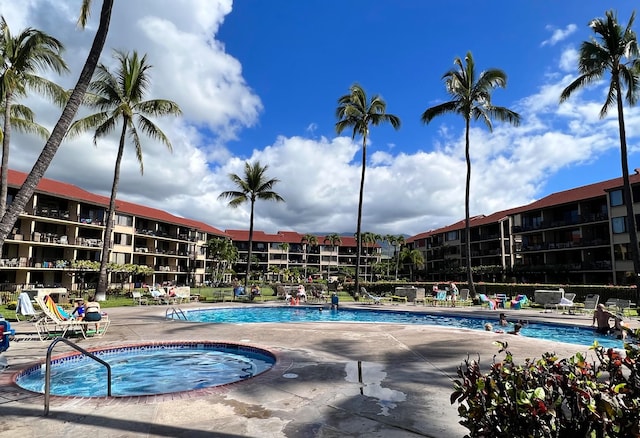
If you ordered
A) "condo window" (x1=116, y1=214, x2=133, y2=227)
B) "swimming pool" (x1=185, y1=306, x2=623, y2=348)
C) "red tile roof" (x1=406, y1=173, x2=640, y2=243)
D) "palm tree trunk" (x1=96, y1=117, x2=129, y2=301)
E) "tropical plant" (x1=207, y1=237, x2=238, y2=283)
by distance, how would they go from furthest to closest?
"tropical plant" (x1=207, y1=237, x2=238, y2=283) < "condo window" (x1=116, y1=214, x2=133, y2=227) < "red tile roof" (x1=406, y1=173, x2=640, y2=243) < "palm tree trunk" (x1=96, y1=117, x2=129, y2=301) < "swimming pool" (x1=185, y1=306, x2=623, y2=348)

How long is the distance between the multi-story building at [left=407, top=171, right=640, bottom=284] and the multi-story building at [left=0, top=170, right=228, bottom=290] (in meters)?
44.6

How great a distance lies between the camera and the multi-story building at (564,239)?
40594 millimetres

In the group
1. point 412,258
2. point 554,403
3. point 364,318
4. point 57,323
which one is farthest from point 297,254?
point 554,403

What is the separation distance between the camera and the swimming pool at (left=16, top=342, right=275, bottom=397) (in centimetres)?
852

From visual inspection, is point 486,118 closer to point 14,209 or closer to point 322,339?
point 322,339

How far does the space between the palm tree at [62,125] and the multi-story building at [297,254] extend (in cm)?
7833

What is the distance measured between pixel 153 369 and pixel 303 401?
559 cm

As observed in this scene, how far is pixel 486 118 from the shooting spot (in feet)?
89.8

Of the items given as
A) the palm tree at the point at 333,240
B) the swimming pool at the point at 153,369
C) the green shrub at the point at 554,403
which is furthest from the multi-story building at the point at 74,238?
the palm tree at the point at 333,240

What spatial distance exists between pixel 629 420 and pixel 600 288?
93.2 feet

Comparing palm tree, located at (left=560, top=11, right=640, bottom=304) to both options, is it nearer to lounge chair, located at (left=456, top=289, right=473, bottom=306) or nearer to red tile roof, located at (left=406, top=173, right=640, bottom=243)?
lounge chair, located at (left=456, top=289, right=473, bottom=306)

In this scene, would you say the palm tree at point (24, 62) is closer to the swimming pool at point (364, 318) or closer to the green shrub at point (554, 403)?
the swimming pool at point (364, 318)

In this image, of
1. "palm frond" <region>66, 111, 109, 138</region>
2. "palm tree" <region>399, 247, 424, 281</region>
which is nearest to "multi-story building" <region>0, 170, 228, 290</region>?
"palm frond" <region>66, 111, 109, 138</region>

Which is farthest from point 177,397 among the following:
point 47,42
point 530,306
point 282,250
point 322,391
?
point 282,250
